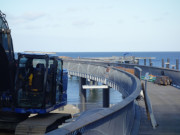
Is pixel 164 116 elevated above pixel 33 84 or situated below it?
below

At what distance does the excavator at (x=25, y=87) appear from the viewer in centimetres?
1106

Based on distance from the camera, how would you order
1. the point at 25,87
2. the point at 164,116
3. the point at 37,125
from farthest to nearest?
the point at 164,116
the point at 25,87
the point at 37,125

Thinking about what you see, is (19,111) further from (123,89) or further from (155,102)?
(123,89)

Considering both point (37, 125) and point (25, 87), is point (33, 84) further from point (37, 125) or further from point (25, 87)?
point (37, 125)

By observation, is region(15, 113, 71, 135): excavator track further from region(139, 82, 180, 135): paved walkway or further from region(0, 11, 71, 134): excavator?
region(139, 82, 180, 135): paved walkway

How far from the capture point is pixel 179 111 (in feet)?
41.5

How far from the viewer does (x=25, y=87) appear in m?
11.6

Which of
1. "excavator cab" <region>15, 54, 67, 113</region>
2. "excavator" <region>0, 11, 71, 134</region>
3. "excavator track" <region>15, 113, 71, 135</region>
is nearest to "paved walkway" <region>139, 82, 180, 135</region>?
"excavator track" <region>15, 113, 71, 135</region>

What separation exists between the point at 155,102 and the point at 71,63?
23.8m

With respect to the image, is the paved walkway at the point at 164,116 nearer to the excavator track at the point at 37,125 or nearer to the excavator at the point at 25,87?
the excavator track at the point at 37,125

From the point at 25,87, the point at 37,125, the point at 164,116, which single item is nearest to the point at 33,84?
the point at 25,87

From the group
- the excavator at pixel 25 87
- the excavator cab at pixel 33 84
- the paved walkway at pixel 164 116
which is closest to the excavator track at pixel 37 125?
the excavator at pixel 25 87

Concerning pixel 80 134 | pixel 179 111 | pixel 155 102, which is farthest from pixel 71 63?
pixel 80 134

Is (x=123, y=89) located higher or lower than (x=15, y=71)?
lower
